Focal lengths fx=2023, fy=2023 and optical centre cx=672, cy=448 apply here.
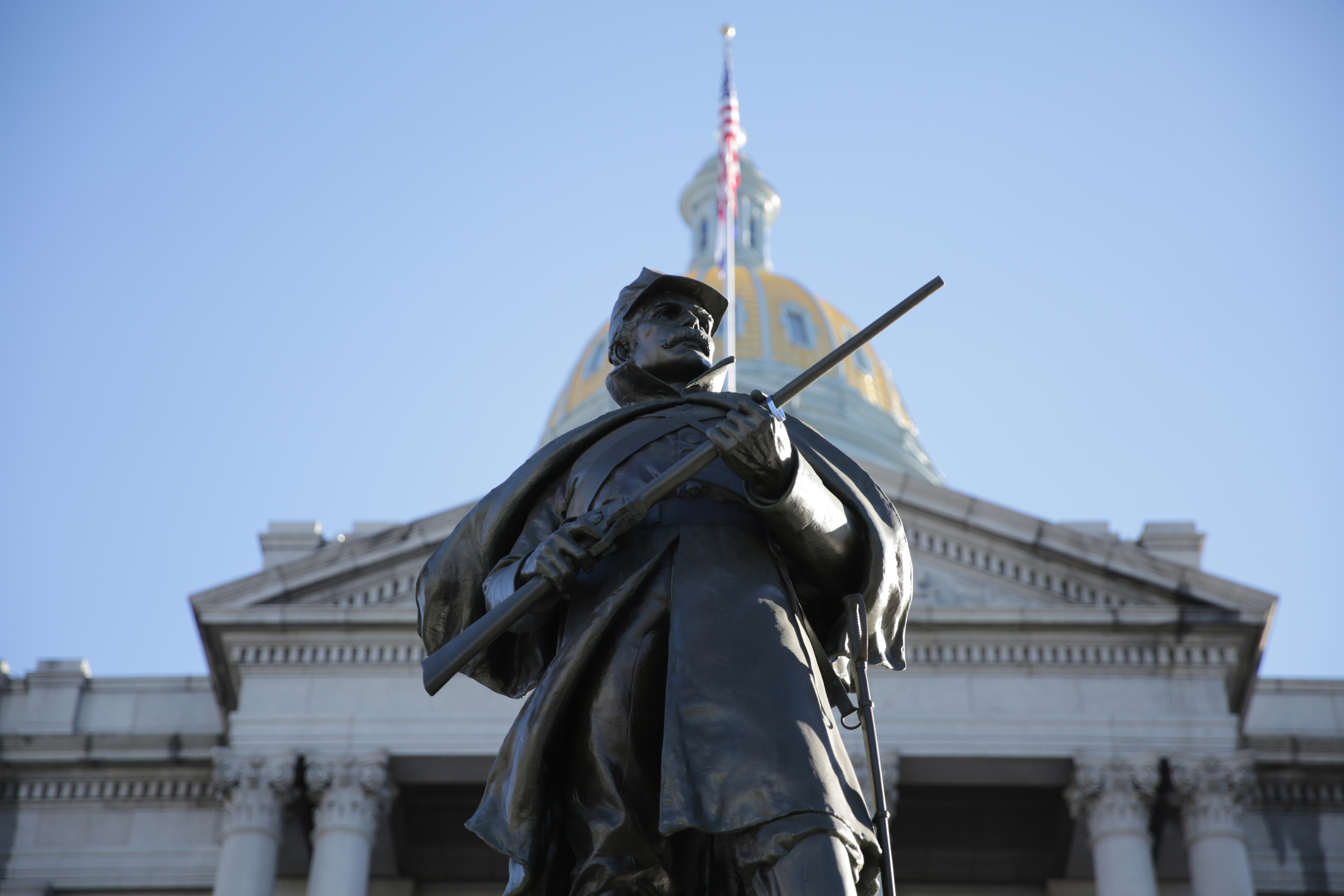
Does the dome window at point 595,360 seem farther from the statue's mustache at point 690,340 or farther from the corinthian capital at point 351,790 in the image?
the statue's mustache at point 690,340

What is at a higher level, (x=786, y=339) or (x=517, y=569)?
(x=786, y=339)

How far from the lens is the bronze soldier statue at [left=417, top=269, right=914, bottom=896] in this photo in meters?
4.17

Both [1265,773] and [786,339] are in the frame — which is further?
[786,339]

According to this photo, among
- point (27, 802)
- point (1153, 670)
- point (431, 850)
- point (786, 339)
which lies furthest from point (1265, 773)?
point (786, 339)

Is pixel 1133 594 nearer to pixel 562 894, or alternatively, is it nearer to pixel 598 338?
pixel 562 894

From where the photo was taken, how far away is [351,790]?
83.6 feet

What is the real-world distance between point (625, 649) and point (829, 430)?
158ft

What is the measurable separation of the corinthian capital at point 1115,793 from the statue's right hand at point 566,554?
21.7 m

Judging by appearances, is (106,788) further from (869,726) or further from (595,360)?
(595,360)

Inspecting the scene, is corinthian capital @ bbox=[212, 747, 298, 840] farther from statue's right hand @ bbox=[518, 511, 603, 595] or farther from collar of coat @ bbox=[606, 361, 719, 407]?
statue's right hand @ bbox=[518, 511, 603, 595]

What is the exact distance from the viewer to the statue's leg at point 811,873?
4012 mm

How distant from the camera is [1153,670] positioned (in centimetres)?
2620

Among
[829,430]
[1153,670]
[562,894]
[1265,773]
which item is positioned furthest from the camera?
[829,430]

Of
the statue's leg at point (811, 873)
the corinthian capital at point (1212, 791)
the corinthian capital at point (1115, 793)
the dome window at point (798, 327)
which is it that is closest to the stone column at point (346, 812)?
the corinthian capital at point (1115, 793)
